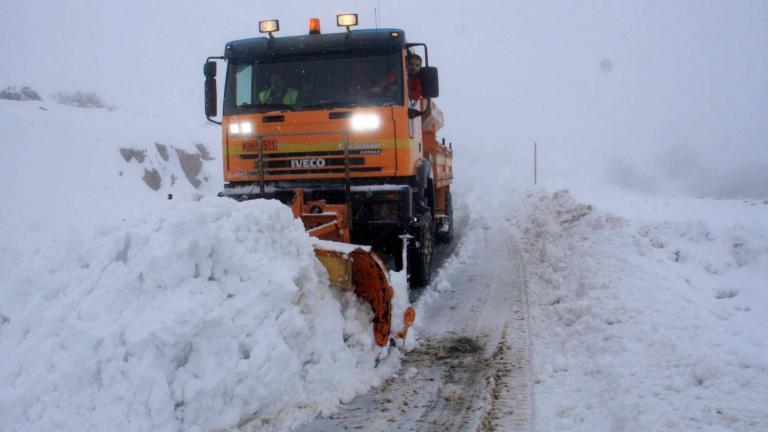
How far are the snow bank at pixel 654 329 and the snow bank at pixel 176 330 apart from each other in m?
1.65

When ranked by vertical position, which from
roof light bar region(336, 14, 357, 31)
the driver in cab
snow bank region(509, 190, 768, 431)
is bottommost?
snow bank region(509, 190, 768, 431)

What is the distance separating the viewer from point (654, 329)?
14.0 feet

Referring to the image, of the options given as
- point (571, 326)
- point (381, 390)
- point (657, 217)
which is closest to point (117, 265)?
point (381, 390)

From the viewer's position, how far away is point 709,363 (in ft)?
11.2

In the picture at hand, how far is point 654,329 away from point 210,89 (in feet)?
18.8

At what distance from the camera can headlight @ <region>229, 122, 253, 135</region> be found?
6.64 metres

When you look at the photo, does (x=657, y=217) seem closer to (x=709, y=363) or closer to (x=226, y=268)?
(x=709, y=363)

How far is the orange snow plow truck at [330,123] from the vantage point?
6426 millimetres

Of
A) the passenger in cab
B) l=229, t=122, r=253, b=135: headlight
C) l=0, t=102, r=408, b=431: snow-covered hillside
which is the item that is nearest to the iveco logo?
l=229, t=122, r=253, b=135: headlight

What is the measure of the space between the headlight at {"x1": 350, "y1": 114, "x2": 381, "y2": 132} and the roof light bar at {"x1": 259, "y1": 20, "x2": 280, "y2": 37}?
1.62 meters

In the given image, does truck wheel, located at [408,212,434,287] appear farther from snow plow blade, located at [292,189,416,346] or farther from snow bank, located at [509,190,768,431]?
snow plow blade, located at [292,189,416,346]

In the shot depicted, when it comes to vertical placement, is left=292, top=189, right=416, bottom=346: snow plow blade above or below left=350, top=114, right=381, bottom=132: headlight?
below

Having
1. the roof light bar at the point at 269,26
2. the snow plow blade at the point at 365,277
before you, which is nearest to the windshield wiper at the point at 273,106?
the roof light bar at the point at 269,26

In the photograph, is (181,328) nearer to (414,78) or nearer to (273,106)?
(273,106)
